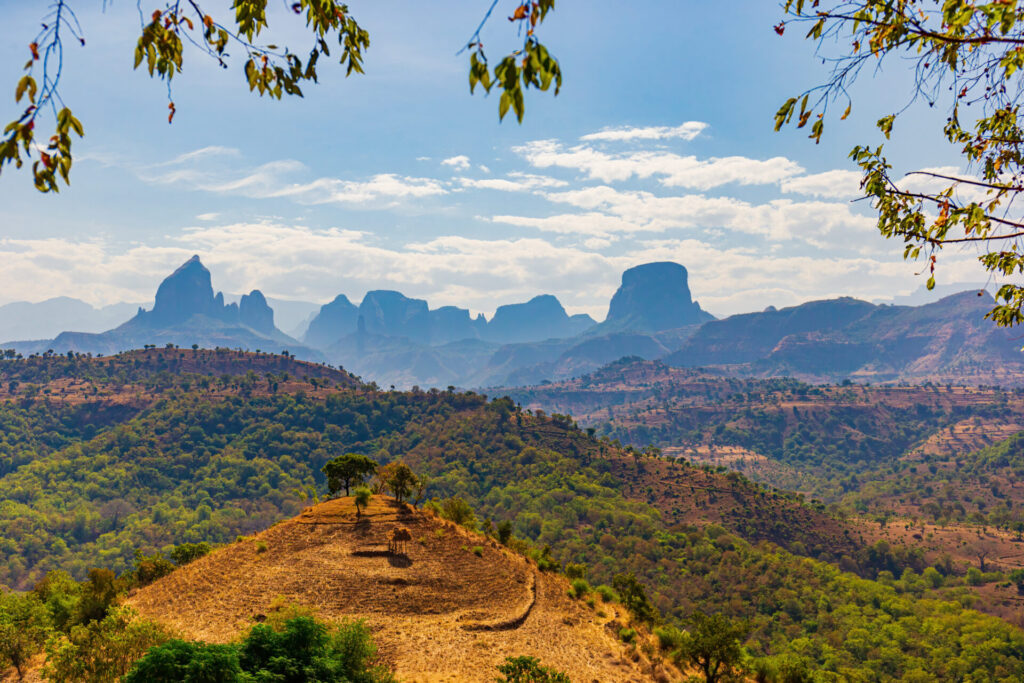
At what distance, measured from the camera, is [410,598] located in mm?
23625

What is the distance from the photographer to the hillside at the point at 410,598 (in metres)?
20.2

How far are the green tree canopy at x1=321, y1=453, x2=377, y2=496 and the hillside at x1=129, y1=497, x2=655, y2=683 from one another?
4.33 m

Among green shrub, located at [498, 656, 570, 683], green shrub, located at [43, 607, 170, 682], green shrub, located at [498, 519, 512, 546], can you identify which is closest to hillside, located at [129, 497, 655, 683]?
green shrub, located at [43, 607, 170, 682]

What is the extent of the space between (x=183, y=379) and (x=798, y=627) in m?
185

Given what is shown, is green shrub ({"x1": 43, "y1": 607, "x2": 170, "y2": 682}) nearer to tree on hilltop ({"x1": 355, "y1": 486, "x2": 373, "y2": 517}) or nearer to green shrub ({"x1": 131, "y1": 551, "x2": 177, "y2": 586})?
green shrub ({"x1": 131, "y1": 551, "x2": 177, "y2": 586})

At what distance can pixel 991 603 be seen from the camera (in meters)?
87.3

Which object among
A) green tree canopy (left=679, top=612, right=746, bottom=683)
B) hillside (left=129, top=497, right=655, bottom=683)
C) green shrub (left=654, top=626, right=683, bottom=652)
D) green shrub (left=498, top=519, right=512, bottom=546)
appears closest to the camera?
hillside (left=129, top=497, right=655, bottom=683)

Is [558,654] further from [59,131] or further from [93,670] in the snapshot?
[59,131]

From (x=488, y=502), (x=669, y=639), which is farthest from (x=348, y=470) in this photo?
(x=488, y=502)

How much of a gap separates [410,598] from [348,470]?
12873 mm

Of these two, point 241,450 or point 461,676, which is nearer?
point 461,676

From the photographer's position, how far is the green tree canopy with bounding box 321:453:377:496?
34.4 metres

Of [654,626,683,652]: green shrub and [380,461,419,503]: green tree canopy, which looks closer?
[654,626,683,652]: green shrub

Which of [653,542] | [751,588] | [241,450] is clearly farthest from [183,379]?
[751,588]
